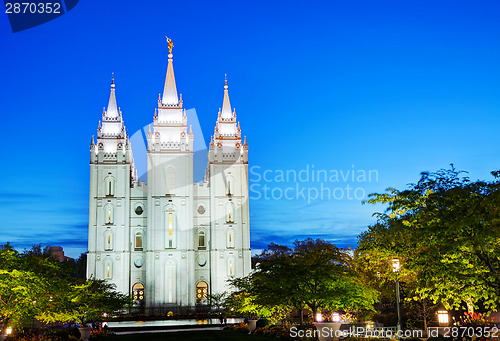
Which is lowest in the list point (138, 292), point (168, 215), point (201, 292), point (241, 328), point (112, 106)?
point (241, 328)

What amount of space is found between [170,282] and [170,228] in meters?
6.84

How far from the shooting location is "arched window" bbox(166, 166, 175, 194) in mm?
71812

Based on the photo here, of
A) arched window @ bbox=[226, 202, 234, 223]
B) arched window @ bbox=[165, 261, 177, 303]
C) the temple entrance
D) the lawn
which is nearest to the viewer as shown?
the lawn

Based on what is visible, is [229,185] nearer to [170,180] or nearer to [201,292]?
[170,180]

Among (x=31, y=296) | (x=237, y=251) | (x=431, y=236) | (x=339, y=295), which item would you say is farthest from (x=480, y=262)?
(x=237, y=251)

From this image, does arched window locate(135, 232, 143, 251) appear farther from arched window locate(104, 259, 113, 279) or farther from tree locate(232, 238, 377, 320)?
tree locate(232, 238, 377, 320)

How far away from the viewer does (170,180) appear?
72.1 m

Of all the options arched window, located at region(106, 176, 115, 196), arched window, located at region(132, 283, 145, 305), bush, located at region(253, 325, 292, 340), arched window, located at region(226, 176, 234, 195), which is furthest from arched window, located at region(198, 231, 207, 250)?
bush, located at region(253, 325, 292, 340)

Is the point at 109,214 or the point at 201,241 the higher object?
the point at 109,214

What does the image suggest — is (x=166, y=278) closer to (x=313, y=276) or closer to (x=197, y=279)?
(x=197, y=279)

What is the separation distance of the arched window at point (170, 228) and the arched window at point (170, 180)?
8.29 feet

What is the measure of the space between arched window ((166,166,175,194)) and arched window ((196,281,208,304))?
1269cm

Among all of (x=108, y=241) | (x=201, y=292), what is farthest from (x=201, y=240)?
(x=108, y=241)

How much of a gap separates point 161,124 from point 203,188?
10.2 m
